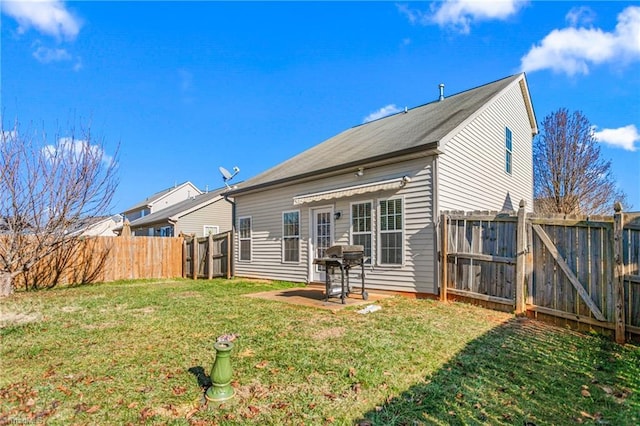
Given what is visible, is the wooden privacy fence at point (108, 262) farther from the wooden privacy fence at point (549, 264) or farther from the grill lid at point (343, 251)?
the wooden privacy fence at point (549, 264)

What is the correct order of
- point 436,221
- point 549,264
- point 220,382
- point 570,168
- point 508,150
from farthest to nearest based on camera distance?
point 570,168 < point 508,150 < point 436,221 < point 549,264 < point 220,382

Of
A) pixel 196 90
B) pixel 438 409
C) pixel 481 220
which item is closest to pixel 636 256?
pixel 481 220

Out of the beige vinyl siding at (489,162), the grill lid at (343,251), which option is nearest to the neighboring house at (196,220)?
the grill lid at (343,251)

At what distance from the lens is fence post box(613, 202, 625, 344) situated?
4.62m

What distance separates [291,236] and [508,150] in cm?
765

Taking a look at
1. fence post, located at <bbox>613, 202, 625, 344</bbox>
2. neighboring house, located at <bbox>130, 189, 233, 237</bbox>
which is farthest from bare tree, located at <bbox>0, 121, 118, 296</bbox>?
fence post, located at <bbox>613, 202, 625, 344</bbox>

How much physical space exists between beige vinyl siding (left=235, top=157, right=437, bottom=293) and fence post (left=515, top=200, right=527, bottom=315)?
1665 millimetres

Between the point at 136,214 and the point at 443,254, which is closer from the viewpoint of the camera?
the point at 443,254

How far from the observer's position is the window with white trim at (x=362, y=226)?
8.54 metres

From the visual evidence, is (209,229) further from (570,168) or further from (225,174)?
(570,168)

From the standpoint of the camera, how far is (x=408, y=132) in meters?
9.52

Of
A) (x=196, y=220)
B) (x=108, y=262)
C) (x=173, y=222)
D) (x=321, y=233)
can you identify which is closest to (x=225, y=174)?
(x=173, y=222)

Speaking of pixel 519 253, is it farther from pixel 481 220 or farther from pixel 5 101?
pixel 5 101

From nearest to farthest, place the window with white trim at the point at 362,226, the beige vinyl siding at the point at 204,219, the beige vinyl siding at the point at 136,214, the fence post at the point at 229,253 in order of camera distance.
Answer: the window with white trim at the point at 362,226
the fence post at the point at 229,253
the beige vinyl siding at the point at 204,219
the beige vinyl siding at the point at 136,214
